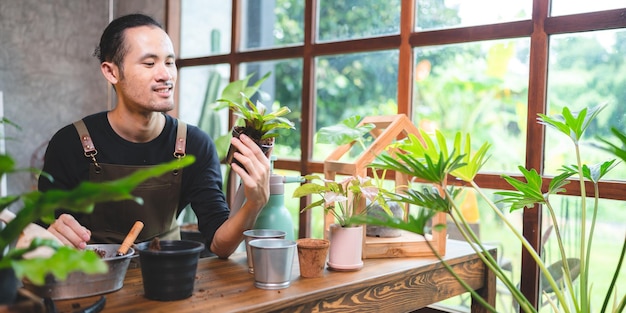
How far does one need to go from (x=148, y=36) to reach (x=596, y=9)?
60.1 inches

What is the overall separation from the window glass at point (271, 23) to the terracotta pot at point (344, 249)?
143cm

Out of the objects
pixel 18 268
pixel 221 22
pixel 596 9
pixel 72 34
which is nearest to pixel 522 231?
pixel 596 9

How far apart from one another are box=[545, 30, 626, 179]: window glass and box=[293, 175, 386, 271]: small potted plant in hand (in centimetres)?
75

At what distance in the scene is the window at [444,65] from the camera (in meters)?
2.01


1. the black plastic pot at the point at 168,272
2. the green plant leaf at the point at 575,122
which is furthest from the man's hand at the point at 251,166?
the green plant leaf at the point at 575,122

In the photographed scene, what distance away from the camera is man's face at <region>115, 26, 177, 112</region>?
2.06 metres

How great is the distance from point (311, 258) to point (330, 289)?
12 centimetres

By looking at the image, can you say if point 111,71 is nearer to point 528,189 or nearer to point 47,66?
point 528,189

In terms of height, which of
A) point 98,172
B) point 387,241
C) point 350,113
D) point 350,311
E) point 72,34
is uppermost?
point 72,34

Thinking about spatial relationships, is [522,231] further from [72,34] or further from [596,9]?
[72,34]

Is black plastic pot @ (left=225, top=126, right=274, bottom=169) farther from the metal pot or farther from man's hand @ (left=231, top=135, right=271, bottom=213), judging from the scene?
the metal pot

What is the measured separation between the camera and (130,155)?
2191 millimetres

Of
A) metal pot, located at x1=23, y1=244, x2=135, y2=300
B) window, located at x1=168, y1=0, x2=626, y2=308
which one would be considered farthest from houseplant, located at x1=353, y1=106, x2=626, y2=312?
metal pot, located at x1=23, y1=244, x2=135, y2=300

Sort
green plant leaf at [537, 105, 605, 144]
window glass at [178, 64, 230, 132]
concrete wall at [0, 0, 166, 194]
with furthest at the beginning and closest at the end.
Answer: concrete wall at [0, 0, 166, 194] → window glass at [178, 64, 230, 132] → green plant leaf at [537, 105, 605, 144]
